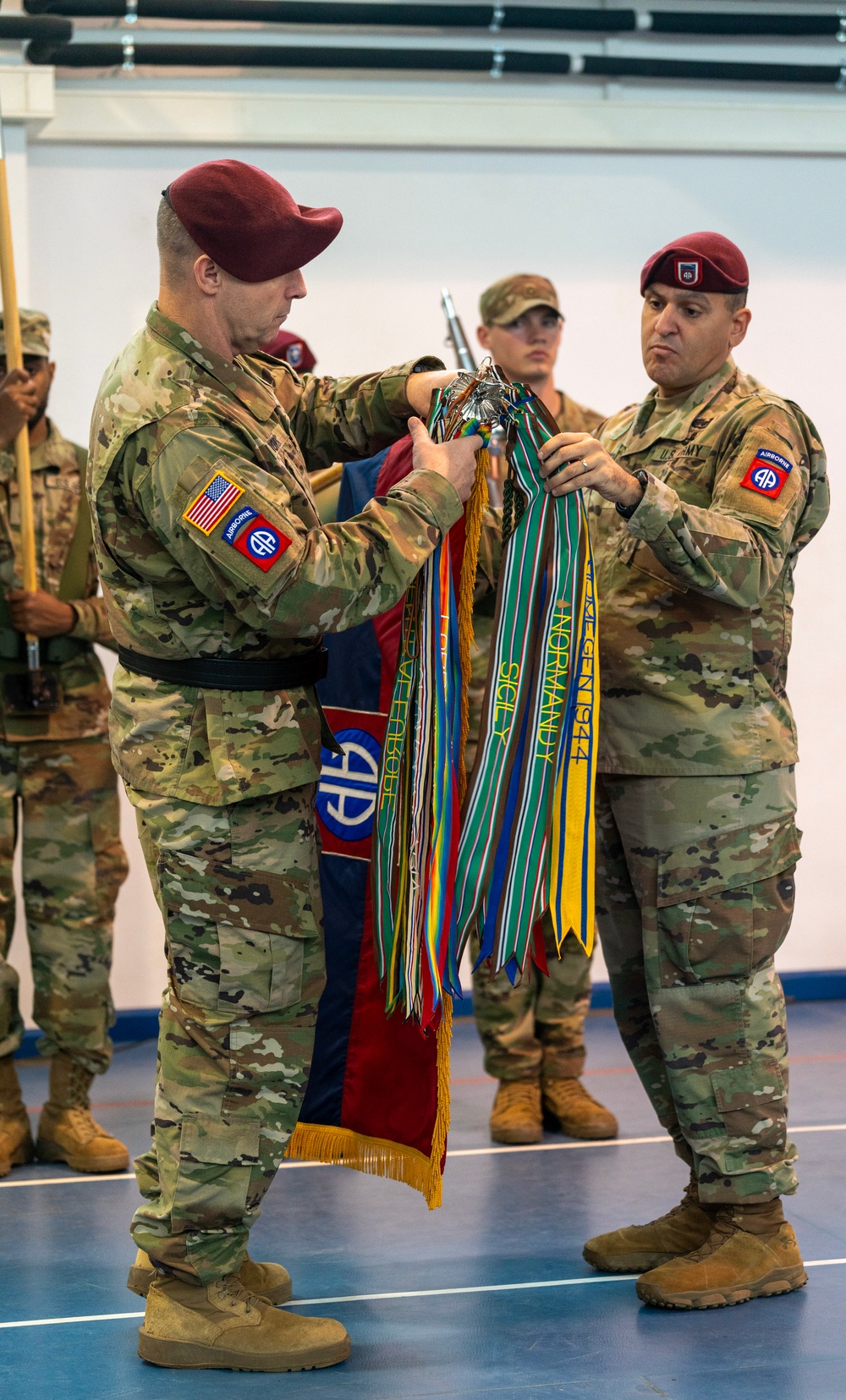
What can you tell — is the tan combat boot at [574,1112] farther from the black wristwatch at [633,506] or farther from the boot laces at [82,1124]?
the black wristwatch at [633,506]

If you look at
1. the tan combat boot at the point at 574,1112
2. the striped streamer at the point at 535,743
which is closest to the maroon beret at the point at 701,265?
the striped streamer at the point at 535,743

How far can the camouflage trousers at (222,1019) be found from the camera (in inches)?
96.6

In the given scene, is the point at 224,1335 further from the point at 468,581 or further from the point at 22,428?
the point at 22,428

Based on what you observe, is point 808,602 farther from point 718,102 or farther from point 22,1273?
point 22,1273

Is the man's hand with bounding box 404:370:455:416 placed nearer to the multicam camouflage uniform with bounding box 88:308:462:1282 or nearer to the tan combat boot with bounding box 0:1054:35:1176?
the multicam camouflage uniform with bounding box 88:308:462:1282

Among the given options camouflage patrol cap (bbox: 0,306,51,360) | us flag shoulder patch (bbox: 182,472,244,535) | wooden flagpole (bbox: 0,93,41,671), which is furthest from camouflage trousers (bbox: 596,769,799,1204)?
camouflage patrol cap (bbox: 0,306,51,360)

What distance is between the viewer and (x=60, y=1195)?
11.4 feet

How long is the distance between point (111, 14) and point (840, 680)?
3.22 m

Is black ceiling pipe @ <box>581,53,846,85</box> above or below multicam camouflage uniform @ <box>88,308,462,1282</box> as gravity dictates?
above

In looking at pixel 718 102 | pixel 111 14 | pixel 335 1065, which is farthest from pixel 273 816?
pixel 718 102

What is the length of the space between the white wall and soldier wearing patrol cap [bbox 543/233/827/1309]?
2.35m

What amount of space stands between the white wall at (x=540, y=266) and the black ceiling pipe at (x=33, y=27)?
37 centimetres

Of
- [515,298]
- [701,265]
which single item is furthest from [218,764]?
[515,298]

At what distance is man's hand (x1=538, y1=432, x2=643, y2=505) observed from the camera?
2508 millimetres
